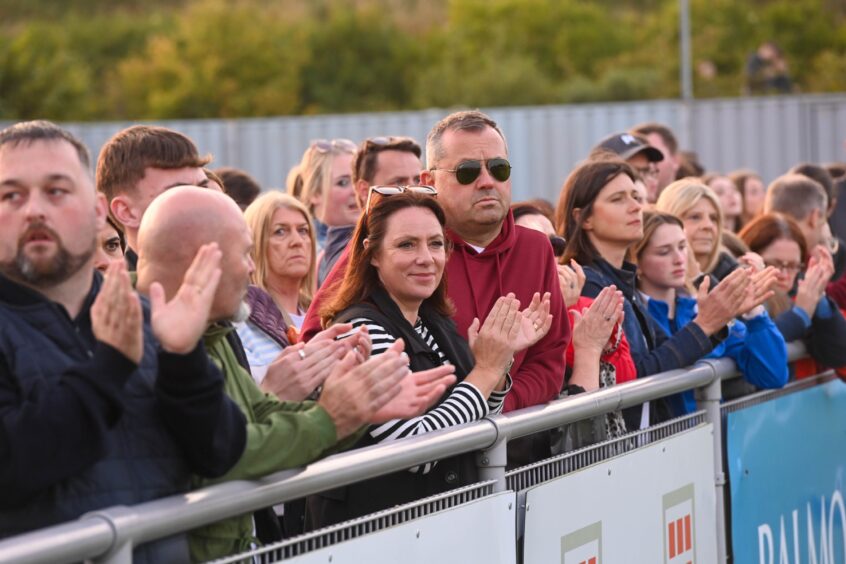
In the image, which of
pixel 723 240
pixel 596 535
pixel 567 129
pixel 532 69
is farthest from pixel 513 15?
pixel 596 535

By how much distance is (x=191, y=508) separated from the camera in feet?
9.70

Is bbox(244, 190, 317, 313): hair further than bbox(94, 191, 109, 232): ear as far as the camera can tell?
Yes

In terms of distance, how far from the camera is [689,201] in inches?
274

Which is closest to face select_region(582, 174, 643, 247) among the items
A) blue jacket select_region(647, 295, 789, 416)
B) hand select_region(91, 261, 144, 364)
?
blue jacket select_region(647, 295, 789, 416)

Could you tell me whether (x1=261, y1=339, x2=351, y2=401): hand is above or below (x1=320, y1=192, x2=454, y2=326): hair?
below

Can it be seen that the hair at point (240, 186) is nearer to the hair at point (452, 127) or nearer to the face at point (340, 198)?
the face at point (340, 198)

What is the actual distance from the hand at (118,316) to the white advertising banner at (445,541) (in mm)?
662

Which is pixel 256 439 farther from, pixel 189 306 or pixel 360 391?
pixel 189 306

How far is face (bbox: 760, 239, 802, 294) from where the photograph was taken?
25.0ft

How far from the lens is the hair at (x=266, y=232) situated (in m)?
5.88

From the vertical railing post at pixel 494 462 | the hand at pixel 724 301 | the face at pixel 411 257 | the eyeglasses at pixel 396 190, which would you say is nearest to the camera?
the vertical railing post at pixel 494 462

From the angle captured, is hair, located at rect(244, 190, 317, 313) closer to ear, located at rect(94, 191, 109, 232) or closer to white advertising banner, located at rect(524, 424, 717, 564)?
white advertising banner, located at rect(524, 424, 717, 564)

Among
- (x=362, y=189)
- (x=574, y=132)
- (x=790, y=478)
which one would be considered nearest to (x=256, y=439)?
(x=362, y=189)

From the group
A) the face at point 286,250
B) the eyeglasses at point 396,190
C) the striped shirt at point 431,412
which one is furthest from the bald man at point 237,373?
the face at point 286,250
